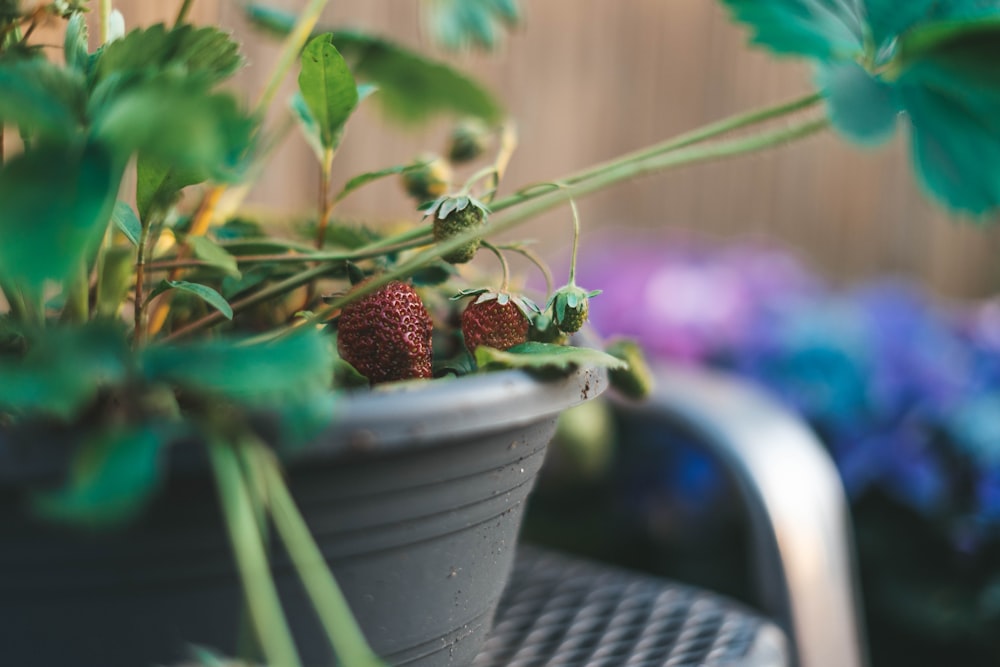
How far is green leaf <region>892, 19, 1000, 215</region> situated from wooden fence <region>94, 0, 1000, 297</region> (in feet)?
4.18

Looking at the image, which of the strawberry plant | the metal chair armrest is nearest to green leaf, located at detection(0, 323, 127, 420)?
the strawberry plant

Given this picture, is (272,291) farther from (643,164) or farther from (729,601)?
(729,601)

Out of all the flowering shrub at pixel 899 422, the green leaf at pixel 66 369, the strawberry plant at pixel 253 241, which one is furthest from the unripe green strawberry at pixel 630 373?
the flowering shrub at pixel 899 422

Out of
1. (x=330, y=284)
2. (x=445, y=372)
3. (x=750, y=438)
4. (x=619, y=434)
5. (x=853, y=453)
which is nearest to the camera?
(x=445, y=372)

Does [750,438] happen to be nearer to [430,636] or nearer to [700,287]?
[430,636]

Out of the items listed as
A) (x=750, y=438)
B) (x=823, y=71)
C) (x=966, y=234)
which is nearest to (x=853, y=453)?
(x=750, y=438)

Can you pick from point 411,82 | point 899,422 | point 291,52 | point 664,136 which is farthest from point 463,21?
point 664,136

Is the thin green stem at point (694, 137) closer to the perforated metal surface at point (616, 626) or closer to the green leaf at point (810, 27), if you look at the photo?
the green leaf at point (810, 27)

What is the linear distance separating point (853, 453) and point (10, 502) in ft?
3.42

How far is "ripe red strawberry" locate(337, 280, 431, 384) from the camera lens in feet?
1.15

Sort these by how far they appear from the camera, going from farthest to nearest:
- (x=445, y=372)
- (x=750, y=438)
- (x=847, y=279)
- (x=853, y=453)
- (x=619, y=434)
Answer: (x=847, y=279) → (x=619, y=434) → (x=853, y=453) → (x=750, y=438) → (x=445, y=372)

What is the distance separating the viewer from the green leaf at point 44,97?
8.6 inches

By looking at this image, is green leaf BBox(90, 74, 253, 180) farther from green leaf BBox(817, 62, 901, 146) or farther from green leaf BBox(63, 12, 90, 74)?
green leaf BBox(817, 62, 901, 146)

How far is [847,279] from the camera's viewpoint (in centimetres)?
310
